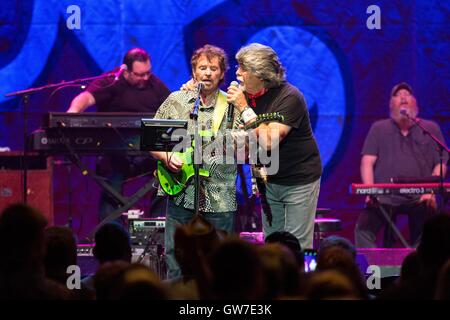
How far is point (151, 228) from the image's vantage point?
28.4 ft

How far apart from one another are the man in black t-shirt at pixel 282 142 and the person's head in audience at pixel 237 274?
121 inches

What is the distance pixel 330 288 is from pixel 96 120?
20.9ft

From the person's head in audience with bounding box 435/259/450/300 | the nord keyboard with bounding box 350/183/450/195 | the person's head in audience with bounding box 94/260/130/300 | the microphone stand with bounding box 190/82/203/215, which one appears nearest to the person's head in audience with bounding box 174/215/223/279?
the person's head in audience with bounding box 94/260/130/300

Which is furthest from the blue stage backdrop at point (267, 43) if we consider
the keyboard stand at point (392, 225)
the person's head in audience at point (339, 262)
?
the person's head in audience at point (339, 262)

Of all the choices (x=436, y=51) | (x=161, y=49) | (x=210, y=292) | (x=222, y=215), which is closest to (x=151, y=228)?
(x=222, y=215)

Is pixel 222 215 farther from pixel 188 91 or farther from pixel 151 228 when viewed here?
pixel 151 228

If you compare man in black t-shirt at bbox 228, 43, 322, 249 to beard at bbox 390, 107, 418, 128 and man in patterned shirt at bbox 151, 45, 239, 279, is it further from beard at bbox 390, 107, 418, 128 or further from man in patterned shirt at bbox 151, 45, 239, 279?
beard at bbox 390, 107, 418, 128

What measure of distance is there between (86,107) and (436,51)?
432cm

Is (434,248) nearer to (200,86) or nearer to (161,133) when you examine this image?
(161,133)

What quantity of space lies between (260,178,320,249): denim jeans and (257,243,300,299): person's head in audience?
253 centimetres
